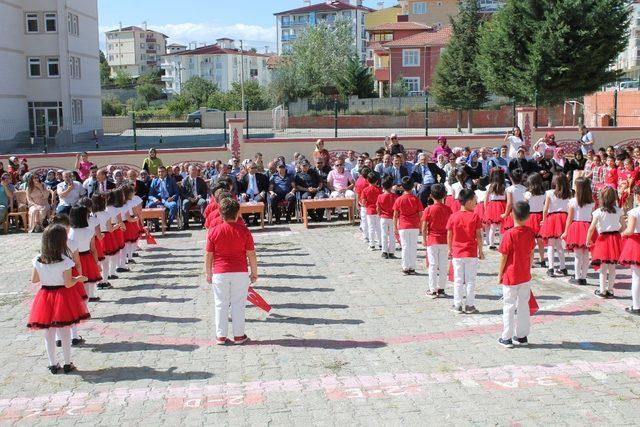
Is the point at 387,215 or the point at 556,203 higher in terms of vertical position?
the point at 556,203

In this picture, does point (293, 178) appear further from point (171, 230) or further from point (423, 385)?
point (423, 385)

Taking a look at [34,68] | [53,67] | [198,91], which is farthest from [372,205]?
[198,91]

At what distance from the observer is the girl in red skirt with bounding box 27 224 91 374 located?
8.38 meters

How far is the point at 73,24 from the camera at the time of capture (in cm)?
5225

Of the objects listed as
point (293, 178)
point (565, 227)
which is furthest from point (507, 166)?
point (565, 227)

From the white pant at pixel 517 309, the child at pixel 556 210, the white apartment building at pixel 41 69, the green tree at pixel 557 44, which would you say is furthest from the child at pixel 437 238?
the white apartment building at pixel 41 69

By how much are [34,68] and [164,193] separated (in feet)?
116

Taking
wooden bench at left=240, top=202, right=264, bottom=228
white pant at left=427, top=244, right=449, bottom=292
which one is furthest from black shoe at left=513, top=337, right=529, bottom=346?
wooden bench at left=240, top=202, right=264, bottom=228

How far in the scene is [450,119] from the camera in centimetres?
5197

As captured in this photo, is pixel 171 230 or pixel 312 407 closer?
pixel 312 407

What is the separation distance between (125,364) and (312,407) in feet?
8.71

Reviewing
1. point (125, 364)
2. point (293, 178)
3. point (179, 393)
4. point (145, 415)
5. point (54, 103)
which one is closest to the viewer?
point (145, 415)

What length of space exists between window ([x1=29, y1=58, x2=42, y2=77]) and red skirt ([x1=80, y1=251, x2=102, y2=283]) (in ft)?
142

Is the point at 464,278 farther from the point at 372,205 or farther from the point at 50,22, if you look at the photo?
the point at 50,22
